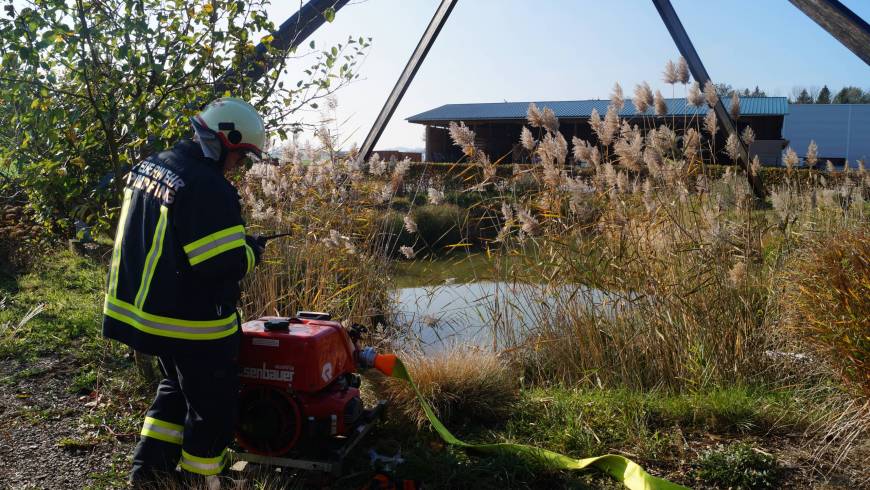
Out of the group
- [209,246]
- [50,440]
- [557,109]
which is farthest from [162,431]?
[557,109]

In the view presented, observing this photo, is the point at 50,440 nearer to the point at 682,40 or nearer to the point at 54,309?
the point at 54,309

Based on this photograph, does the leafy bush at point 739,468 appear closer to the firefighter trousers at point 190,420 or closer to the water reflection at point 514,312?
the water reflection at point 514,312

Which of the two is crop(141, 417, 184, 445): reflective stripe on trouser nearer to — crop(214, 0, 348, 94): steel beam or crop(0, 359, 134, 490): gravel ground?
crop(0, 359, 134, 490): gravel ground

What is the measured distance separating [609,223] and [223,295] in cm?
311

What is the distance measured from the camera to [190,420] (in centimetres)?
332

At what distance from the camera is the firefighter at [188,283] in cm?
315

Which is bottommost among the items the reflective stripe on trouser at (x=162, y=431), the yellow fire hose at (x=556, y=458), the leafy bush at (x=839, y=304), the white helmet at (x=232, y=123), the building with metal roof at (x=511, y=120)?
the yellow fire hose at (x=556, y=458)

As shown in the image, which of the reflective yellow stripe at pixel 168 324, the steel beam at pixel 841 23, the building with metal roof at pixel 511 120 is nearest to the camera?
the reflective yellow stripe at pixel 168 324

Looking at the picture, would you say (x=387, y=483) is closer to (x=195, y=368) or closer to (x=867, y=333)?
(x=195, y=368)

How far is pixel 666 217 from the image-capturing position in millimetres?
5473

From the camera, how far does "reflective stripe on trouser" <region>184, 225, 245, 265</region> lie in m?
3.11

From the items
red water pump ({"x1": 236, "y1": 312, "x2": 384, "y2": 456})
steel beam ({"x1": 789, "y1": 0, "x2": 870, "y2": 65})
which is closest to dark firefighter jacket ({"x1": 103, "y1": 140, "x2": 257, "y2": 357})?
red water pump ({"x1": 236, "y1": 312, "x2": 384, "y2": 456})

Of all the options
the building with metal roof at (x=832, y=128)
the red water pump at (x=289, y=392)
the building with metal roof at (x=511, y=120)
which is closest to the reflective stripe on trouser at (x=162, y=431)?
the red water pump at (x=289, y=392)

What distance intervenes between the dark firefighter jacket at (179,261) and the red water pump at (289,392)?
290 mm
